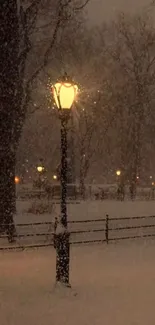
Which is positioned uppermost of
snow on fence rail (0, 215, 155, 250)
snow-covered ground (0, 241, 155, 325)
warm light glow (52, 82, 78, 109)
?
warm light glow (52, 82, 78, 109)

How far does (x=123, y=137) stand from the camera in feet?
165

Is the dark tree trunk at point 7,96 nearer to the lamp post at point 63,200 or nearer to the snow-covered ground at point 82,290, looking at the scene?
the snow-covered ground at point 82,290

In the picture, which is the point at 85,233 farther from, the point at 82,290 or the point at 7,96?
the point at 82,290

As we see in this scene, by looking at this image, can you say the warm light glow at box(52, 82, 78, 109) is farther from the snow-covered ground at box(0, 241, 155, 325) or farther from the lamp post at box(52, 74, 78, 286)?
the snow-covered ground at box(0, 241, 155, 325)

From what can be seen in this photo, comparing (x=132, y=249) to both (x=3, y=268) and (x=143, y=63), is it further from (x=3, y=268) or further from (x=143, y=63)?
(x=143, y=63)

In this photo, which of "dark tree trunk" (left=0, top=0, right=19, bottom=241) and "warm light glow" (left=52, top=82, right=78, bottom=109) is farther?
"dark tree trunk" (left=0, top=0, right=19, bottom=241)

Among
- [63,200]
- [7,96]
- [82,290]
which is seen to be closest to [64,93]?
[63,200]

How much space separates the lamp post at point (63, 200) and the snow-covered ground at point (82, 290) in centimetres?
48

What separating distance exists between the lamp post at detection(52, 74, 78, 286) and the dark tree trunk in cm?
988

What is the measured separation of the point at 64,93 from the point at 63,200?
91.8 inches

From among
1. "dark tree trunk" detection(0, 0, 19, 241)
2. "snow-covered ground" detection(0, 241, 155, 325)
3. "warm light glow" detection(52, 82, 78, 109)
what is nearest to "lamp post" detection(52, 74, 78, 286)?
"warm light glow" detection(52, 82, 78, 109)

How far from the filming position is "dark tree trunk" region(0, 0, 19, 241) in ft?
72.6

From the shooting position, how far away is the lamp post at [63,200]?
12.2 meters

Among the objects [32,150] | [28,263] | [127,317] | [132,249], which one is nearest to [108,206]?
[132,249]
